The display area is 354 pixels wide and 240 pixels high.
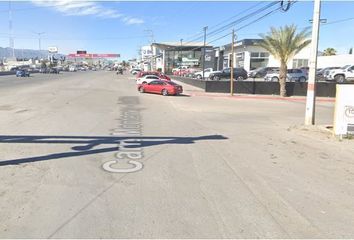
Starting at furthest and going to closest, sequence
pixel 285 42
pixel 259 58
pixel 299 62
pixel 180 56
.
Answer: pixel 180 56, pixel 299 62, pixel 259 58, pixel 285 42

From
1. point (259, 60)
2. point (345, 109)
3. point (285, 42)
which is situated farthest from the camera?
point (259, 60)

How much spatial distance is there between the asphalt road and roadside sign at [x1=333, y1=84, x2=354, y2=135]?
0.71 m

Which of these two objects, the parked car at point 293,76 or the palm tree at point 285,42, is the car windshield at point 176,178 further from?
the parked car at point 293,76

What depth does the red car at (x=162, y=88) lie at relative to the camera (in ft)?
99.4

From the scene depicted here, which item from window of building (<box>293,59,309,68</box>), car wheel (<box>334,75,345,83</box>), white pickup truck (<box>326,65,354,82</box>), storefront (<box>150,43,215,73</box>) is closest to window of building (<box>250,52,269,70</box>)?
window of building (<box>293,59,309,68</box>)

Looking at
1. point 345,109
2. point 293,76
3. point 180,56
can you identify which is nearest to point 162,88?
point 293,76

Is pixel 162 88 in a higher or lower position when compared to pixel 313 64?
lower

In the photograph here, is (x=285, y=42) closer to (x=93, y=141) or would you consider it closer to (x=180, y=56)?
(x=93, y=141)

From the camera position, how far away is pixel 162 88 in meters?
30.8

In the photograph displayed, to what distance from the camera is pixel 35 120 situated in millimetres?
13297

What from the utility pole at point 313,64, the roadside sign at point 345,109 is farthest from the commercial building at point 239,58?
the roadside sign at point 345,109

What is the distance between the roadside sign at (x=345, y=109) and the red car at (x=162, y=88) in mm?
19790

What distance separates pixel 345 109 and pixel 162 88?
817 inches

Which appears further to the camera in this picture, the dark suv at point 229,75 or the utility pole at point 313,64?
the dark suv at point 229,75
